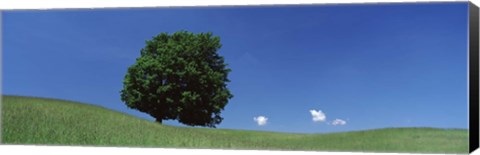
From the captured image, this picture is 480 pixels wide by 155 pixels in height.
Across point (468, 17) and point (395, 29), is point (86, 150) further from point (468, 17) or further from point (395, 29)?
point (468, 17)

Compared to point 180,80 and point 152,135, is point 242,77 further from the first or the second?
point 152,135

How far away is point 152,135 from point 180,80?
5.06ft

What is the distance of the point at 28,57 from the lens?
20.2 metres

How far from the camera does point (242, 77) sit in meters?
19.1

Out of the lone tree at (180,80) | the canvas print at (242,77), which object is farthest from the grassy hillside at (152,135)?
the lone tree at (180,80)

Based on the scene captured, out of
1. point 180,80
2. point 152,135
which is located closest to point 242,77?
point 180,80

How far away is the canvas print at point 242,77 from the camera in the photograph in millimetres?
17922

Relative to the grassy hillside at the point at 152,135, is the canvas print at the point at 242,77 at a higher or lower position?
higher

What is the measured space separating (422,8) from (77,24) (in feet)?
23.6

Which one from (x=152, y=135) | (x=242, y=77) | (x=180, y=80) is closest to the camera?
(x=242, y=77)

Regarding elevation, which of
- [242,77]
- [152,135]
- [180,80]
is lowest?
[152,135]

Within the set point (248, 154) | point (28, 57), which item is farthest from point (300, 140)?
point (28, 57)

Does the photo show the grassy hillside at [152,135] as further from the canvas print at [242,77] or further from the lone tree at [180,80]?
the lone tree at [180,80]

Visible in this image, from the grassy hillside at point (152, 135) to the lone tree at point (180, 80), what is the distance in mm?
374
